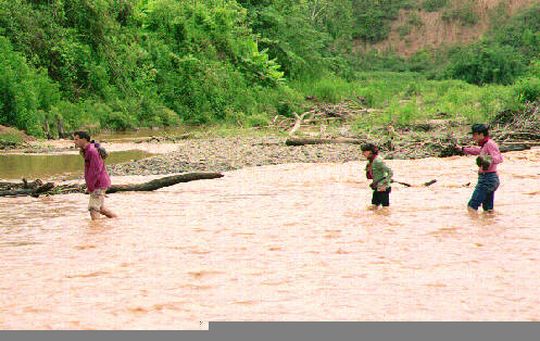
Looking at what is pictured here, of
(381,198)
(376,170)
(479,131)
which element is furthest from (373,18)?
(479,131)

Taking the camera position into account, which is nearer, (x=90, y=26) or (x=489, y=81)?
(x=90, y=26)

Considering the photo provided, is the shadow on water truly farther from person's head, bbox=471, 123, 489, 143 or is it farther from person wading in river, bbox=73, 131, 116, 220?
person's head, bbox=471, 123, 489, 143

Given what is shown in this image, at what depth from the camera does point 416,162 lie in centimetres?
2127

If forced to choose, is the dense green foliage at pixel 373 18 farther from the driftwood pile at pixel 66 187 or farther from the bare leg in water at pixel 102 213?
the bare leg in water at pixel 102 213

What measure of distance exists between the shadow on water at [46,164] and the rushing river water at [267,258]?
13.8ft

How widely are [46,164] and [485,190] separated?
43.4 feet

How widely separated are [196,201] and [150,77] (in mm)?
23876

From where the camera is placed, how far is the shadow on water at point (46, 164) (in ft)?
66.5

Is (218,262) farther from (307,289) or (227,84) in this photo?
(227,84)

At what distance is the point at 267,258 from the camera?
1008cm

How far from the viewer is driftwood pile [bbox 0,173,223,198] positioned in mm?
15695

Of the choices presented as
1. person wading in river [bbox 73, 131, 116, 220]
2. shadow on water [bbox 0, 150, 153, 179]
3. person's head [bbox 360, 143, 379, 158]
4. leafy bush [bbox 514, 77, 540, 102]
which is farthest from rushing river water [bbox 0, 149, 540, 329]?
leafy bush [bbox 514, 77, 540, 102]

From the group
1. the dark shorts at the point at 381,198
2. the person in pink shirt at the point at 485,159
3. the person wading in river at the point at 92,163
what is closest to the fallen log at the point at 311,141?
the dark shorts at the point at 381,198

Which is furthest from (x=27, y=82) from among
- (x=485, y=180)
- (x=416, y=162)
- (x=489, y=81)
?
(x=489, y=81)
